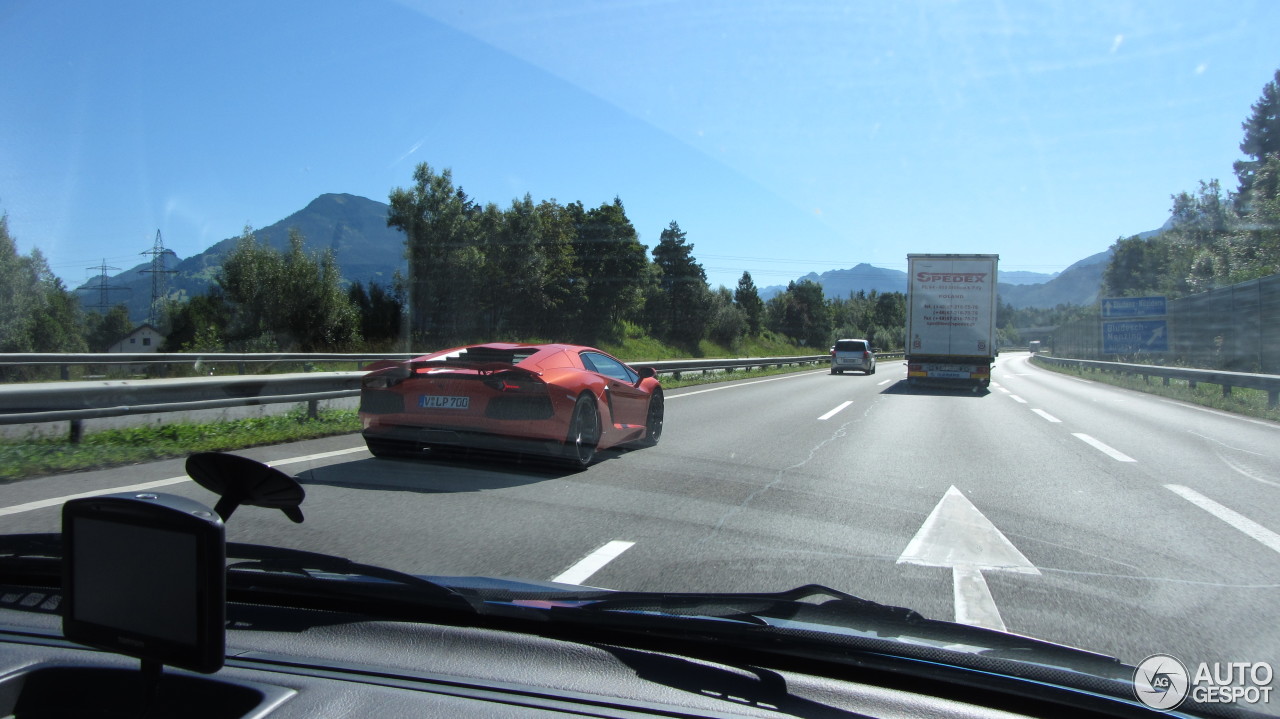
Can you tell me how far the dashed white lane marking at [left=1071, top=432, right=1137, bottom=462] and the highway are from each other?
8 centimetres

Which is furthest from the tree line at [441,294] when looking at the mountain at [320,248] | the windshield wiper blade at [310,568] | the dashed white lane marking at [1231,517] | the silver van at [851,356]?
the dashed white lane marking at [1231,517]

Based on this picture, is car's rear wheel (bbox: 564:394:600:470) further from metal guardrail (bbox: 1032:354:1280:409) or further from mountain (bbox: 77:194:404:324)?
mountain (bbox: 77:194:404:324)

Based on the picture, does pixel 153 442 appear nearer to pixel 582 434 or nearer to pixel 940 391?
pixel 582 434

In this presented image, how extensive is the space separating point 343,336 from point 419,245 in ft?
30.3

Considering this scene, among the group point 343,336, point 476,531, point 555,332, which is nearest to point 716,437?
point 476,531

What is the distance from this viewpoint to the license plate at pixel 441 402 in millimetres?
7391

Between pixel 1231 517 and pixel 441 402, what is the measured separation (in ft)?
21.6

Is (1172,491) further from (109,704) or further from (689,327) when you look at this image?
(689,327)

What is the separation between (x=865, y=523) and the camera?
5828 millimetres

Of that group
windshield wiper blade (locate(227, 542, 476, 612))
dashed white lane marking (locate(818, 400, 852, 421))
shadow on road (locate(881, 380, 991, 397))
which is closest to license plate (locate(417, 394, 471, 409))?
windshield wiper blade (locate(227, 542, 476, 612))

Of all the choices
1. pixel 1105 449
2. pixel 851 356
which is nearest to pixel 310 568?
pixel 1105 449

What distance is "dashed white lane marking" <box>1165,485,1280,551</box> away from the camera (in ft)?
18.2

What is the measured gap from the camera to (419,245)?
48438 mm

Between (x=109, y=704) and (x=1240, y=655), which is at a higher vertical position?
(x=109, y=704)
